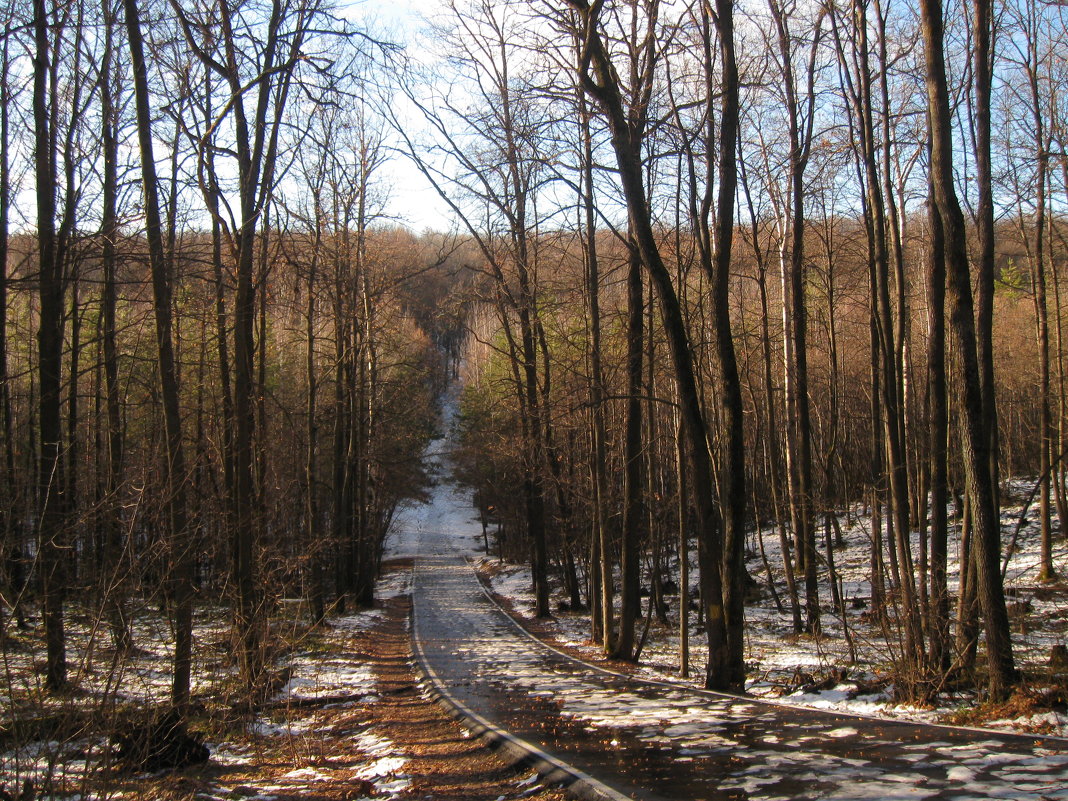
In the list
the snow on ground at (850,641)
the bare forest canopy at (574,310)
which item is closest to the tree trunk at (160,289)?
the bare forest canopy at (574,310)

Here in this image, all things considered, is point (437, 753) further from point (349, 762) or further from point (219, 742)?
point (219, 742)

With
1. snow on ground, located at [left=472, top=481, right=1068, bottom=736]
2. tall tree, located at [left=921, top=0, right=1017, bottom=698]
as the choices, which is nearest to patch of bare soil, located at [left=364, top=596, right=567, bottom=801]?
snow on ground, located at [left=472, top=481, right=1068, bottom=736]

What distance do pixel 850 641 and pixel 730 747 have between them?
5157 mm

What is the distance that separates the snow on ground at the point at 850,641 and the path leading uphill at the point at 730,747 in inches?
46.5

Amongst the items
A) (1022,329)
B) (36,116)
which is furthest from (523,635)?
(1022,329)

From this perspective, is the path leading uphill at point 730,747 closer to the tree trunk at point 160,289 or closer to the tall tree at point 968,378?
the tall tree at point 968,378

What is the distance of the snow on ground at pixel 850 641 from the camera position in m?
8.86

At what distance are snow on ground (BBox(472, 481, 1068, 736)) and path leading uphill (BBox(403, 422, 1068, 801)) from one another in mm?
1182

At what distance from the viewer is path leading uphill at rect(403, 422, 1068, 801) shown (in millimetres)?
5191

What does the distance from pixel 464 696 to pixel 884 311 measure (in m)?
9.45

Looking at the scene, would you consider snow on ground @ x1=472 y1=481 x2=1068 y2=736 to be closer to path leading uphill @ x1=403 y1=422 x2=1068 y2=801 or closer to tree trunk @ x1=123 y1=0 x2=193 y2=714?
path leading uphill @ x1=403 y1=422 x2=1068 y2=801

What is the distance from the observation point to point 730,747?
6492 millimetres

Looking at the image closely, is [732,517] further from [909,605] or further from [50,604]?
[50,604]

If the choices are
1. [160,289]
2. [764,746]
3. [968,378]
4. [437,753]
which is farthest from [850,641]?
[160,289]
